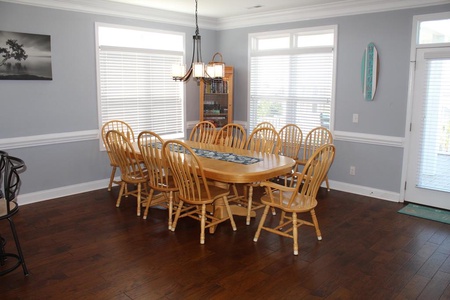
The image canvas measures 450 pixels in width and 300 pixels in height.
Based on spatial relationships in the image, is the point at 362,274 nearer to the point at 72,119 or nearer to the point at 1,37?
the point at 72,119

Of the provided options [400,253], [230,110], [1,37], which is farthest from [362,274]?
[1,37]

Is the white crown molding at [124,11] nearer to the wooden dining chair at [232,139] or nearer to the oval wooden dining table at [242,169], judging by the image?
the wooden dining chair at [232,139]

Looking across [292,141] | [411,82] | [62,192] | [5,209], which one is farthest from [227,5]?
[5,209]

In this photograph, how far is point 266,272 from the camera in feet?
10.2

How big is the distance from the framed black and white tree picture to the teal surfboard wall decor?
12.9 feet

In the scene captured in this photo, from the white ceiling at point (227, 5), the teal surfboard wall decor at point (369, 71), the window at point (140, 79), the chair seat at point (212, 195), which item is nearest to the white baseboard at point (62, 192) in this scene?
the window at point (140, 79)

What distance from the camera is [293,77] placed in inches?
230

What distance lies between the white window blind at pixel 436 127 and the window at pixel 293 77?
124 cm

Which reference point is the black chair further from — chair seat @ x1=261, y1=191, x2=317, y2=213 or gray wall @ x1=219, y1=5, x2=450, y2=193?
gray wall @ x1=219, y1=5, x2=450, y2=193

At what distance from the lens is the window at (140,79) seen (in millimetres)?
5410

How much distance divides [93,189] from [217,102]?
2.49 m

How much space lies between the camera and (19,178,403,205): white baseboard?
478 cm

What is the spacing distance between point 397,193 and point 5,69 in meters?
4.92

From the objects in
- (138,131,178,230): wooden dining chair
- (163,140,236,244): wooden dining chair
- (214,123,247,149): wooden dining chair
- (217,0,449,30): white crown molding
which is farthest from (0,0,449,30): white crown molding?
(163,140,236,244): wooden dining chair
